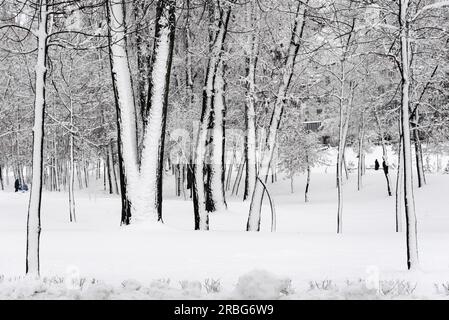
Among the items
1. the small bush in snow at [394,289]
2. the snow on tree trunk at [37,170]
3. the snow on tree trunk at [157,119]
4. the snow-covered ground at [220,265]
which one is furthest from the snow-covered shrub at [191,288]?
the snow on tree trunk at [157,119]

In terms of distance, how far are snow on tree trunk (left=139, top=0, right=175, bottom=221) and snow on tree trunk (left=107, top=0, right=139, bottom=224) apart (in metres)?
0.23

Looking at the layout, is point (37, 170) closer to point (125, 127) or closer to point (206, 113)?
point (125, 127)

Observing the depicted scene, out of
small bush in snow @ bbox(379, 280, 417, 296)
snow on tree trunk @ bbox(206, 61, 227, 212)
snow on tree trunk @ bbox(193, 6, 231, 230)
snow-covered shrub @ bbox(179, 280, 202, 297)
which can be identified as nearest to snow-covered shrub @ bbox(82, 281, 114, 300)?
snow-covered shrub @ bbox(179, 280, 202, 297)

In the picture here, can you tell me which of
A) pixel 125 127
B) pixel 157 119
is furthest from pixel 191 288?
pixel 125 127

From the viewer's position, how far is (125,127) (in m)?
10.9

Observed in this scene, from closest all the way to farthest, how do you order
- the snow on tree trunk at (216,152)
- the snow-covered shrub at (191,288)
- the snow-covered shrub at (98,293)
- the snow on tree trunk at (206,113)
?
the snow-covered shrub at (98,293), the snow-covered shrub at (191,288), the snow on tree trunk at (206,113), the snow on tree trunk at (216,152)

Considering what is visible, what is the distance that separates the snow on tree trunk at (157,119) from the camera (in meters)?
10.6

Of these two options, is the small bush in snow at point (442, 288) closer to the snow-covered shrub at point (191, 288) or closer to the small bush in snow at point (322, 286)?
the small bush in snow at point (322, 286)

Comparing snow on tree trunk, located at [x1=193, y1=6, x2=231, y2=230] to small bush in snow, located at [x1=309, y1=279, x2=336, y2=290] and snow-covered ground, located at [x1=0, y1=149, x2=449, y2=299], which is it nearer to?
snow-covered ground, located at [x1=0, y1=149, x2=449, y2=299]

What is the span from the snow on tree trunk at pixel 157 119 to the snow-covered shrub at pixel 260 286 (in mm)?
5834

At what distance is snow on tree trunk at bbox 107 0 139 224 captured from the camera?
34.9 ft

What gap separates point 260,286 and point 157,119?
651cm
